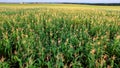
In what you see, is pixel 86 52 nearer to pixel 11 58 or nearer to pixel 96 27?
pixel 11 58

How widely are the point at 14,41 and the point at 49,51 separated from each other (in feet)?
4.30

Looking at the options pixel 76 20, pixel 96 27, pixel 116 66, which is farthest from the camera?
pixel 76 20

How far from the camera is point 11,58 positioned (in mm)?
5301

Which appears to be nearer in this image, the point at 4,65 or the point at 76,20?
the point at 4,65

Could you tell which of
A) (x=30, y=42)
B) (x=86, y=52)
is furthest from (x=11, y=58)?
(x=86, y=52)

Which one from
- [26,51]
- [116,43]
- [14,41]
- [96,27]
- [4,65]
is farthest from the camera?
[96,27]

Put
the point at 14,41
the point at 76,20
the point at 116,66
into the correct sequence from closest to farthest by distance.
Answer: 1. the point at 116,66
2. the point at 14,41
3. the point at 76,20

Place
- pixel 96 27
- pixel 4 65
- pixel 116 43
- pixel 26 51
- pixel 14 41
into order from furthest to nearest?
pixel 96 27
pixel 14 41
pixel 116 43
pixel 26 51
pixel 4 65

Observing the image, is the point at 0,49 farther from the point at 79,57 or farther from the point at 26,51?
the point at 79,57

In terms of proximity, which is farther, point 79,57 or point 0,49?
point 0,49

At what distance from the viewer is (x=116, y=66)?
5.17m

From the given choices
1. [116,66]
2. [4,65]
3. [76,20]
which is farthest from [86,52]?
[76,20]

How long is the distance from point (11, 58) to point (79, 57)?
1.51 m

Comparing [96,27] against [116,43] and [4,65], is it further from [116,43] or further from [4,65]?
[4,65]
